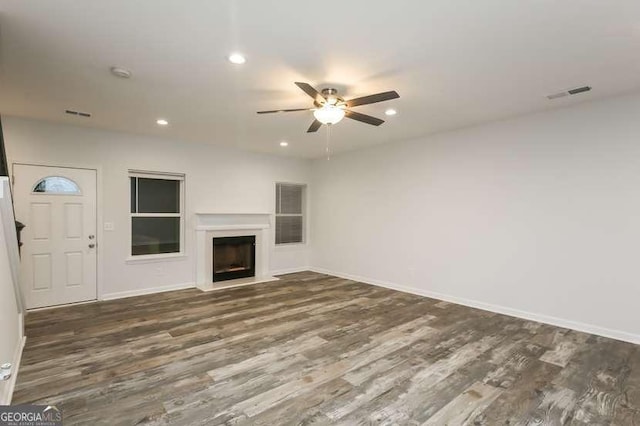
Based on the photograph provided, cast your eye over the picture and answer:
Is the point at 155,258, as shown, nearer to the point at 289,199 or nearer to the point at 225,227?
the point at 225,227

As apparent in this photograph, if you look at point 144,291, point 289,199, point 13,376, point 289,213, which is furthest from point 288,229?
point 13,376

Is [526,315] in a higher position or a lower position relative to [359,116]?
lower

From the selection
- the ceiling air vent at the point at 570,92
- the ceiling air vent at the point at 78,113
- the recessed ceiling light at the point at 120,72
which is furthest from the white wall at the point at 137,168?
the ceiling air vent at the point at 570,92

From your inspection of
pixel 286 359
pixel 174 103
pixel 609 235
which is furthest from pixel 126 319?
pixel 609 235

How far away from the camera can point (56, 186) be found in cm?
480

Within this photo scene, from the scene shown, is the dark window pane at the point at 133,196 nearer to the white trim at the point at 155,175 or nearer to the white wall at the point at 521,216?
the white trim at the point at 155,175

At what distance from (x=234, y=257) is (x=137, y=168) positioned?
8.10ft

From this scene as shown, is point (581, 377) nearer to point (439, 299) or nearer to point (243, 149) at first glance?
point (439, 299)

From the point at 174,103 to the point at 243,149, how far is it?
2707mm

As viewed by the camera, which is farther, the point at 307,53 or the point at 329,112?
the point at 329,112

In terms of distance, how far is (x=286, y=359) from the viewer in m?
3.07

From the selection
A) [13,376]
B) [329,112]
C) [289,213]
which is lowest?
[13,376]

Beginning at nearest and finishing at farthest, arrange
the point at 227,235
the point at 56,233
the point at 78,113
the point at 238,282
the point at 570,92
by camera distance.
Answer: the point at 570,92 → the point at 78,113 → the point at 56,233 → the point at 238,282 → the point at 227,235

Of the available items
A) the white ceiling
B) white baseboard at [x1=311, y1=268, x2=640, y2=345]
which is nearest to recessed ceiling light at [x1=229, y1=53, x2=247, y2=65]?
the white ceiling
